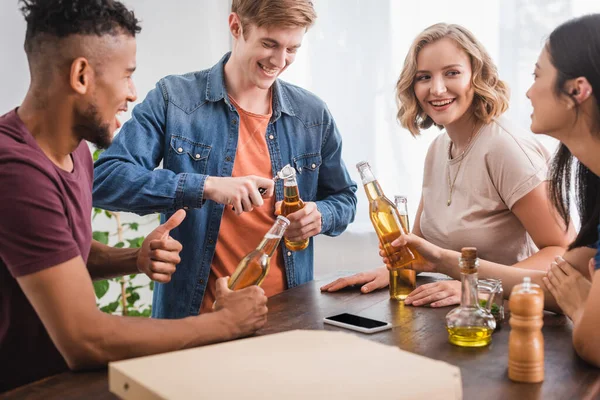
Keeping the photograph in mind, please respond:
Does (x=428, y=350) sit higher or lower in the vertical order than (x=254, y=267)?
lower

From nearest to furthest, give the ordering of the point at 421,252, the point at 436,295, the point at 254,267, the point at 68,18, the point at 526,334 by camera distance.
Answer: the point at 526,334, the point at 68,18, the point at 254,267, the point at 436,295, the point at 421,252

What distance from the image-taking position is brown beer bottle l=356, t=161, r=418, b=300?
1852mm

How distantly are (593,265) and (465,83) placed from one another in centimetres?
105

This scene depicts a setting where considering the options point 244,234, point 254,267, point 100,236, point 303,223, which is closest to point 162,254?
point 254,267

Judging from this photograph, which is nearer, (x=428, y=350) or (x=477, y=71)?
(x=428, y=350)

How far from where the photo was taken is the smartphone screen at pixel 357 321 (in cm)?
159

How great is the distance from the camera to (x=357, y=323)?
1609 mm

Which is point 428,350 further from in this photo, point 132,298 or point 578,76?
point 132,298

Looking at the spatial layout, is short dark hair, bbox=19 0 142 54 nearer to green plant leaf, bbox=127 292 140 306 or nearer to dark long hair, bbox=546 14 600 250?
dark long hair, bbox=546 14 600 250

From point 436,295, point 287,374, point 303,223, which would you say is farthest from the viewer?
point 303,223

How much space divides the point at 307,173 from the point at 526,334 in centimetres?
137

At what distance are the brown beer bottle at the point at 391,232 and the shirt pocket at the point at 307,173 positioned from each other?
0.57 metres

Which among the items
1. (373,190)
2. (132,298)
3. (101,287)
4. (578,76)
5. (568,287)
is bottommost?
(132,298)

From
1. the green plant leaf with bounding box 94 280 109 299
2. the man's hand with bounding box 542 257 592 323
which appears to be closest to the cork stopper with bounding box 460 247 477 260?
the man's hand with bounding box 542 257 592 323
